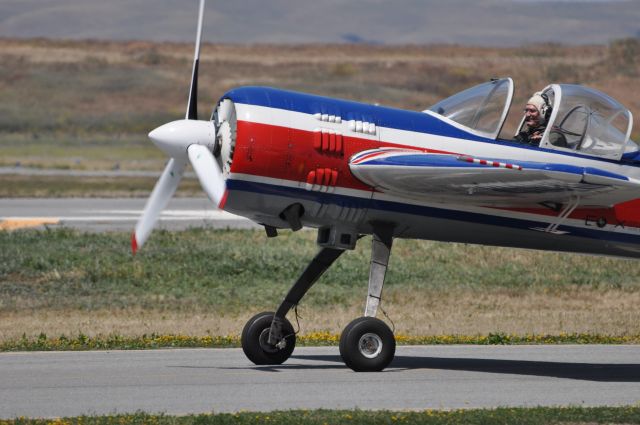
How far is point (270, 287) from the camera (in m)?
22.0

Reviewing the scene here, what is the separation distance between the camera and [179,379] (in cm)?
1259

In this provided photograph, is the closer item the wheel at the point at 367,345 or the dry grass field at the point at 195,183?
the wheel at the point at 367,345

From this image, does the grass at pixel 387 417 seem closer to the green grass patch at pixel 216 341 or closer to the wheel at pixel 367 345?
the wheel at pixel 367 345

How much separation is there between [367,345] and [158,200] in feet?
9.14

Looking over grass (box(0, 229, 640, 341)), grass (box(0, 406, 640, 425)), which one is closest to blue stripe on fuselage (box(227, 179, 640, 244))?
grass (box(0, 406, 640, 425))

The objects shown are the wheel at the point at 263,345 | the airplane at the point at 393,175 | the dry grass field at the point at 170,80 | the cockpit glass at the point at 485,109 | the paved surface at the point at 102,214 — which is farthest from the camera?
the dry grass field at the point at 170,80

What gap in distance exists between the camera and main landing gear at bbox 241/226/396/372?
42.4 feet

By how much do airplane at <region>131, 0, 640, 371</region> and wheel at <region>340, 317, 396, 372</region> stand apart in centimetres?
1

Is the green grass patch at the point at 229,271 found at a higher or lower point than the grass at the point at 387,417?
lower

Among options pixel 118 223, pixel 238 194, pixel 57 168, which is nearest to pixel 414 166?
pixel 238 194

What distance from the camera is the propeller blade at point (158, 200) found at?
12.9 m

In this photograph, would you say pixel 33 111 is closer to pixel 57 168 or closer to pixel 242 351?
pixel 57 168

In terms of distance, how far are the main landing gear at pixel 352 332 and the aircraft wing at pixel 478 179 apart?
2.54 feet

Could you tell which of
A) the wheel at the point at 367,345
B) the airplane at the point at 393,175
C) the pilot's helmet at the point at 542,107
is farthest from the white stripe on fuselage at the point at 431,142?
the wheel at the point at 367,345
